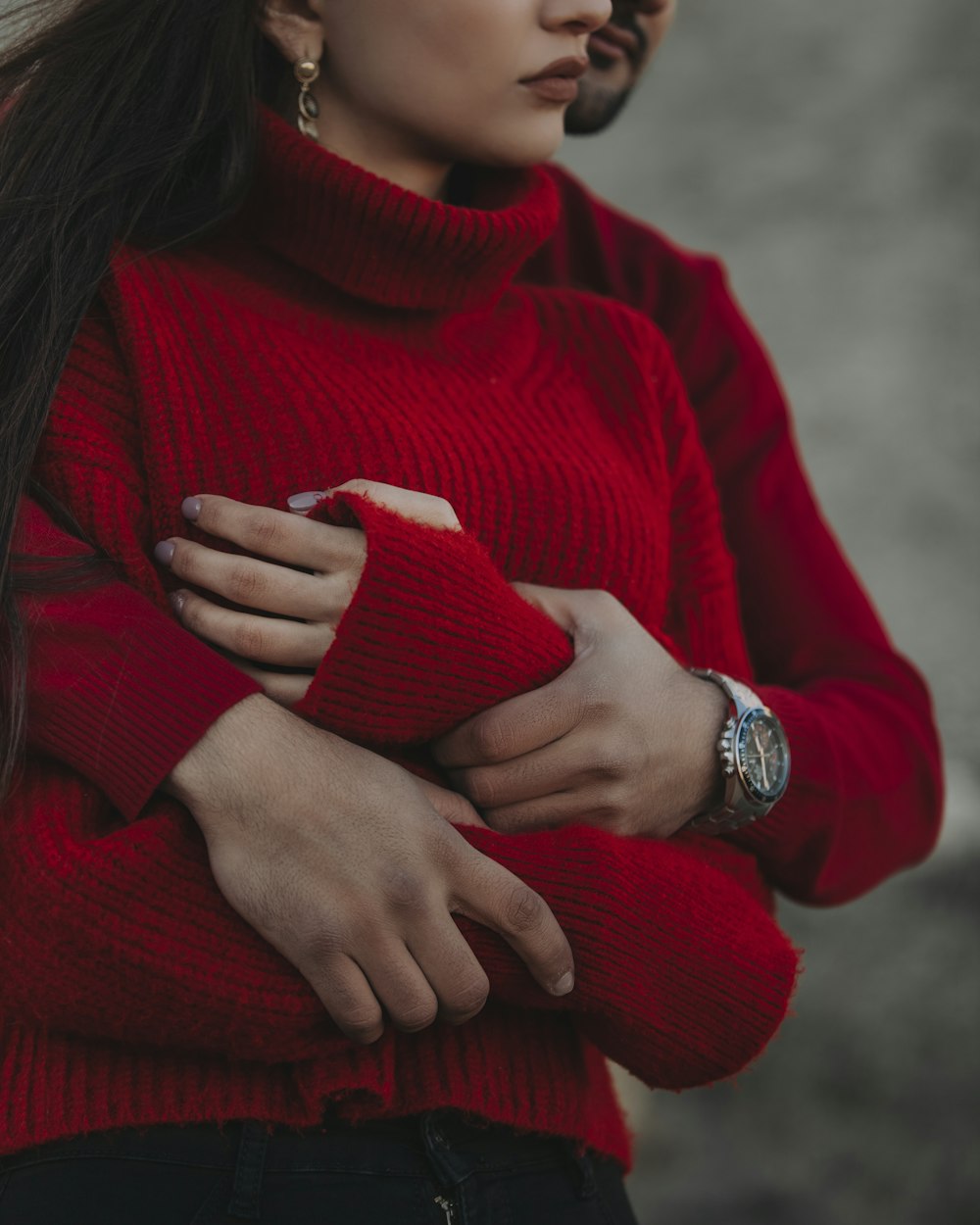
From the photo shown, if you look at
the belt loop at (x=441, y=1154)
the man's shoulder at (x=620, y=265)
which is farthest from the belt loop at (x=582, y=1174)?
the man's shoulder at (x=620, y=265)

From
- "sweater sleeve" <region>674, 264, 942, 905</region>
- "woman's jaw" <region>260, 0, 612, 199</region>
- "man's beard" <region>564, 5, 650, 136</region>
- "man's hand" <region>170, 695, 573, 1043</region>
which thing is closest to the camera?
"man's hand" <region>170, 695, 573, 1043</region>

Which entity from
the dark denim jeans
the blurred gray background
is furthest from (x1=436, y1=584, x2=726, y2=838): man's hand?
the blurred gray background

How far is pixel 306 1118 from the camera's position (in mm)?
848

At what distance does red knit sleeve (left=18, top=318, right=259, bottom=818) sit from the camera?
2.76 ft

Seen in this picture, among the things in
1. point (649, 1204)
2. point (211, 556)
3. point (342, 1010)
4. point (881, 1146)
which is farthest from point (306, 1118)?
point (881, 1146)

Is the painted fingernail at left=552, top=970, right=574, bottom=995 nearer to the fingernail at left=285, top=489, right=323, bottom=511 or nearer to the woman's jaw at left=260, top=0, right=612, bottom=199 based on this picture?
the fingernail at left=285, top=489, right=323, bottom=511

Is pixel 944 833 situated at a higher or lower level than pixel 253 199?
lower

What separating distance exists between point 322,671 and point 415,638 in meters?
0.06

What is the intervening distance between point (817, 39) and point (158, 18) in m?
2.20

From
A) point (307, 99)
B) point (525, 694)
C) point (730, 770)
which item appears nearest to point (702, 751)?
point (730, 770)

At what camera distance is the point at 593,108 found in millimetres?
1421

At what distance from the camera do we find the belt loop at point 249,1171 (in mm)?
825

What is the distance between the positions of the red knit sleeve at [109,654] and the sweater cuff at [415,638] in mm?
80

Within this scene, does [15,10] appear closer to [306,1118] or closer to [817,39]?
[306,1118]
